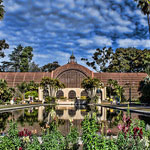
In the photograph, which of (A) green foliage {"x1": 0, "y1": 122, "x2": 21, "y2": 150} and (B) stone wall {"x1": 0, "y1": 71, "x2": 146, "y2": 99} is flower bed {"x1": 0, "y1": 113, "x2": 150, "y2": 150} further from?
(B) stone wall {"x1": 0, "y1": 71, "x2": 146, "y2": 99}

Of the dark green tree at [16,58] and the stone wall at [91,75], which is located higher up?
the dark green tree at [16,58]

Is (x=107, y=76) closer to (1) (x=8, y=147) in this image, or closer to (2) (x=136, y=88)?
(2) (x=136, y=88)

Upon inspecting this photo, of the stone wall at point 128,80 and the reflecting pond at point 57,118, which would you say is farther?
the stone wall at point 128,80

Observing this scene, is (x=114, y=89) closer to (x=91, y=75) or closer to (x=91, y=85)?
(x=91, y=75)

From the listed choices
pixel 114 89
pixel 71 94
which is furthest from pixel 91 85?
pixel 71 94

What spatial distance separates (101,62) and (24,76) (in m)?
32.3

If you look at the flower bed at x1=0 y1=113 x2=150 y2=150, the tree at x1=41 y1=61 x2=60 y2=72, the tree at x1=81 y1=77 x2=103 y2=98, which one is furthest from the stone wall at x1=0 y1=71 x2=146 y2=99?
the flower bed at x1=0 y1=113 x2=150 y2=150

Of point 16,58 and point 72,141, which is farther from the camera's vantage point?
point 16,58

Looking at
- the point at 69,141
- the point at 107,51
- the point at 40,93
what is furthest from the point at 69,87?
the point at 69,141

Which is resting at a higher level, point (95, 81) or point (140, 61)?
point (140, 61)

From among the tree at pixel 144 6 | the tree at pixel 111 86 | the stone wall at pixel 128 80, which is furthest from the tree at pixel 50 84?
the tree at pixel 144 6

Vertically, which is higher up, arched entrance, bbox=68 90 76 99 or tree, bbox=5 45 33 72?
tree, bbox=5 45 33 72

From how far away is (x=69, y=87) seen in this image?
6003 centimetres

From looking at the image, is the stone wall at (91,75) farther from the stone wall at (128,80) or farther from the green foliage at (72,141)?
the green foliage at (72,141)
